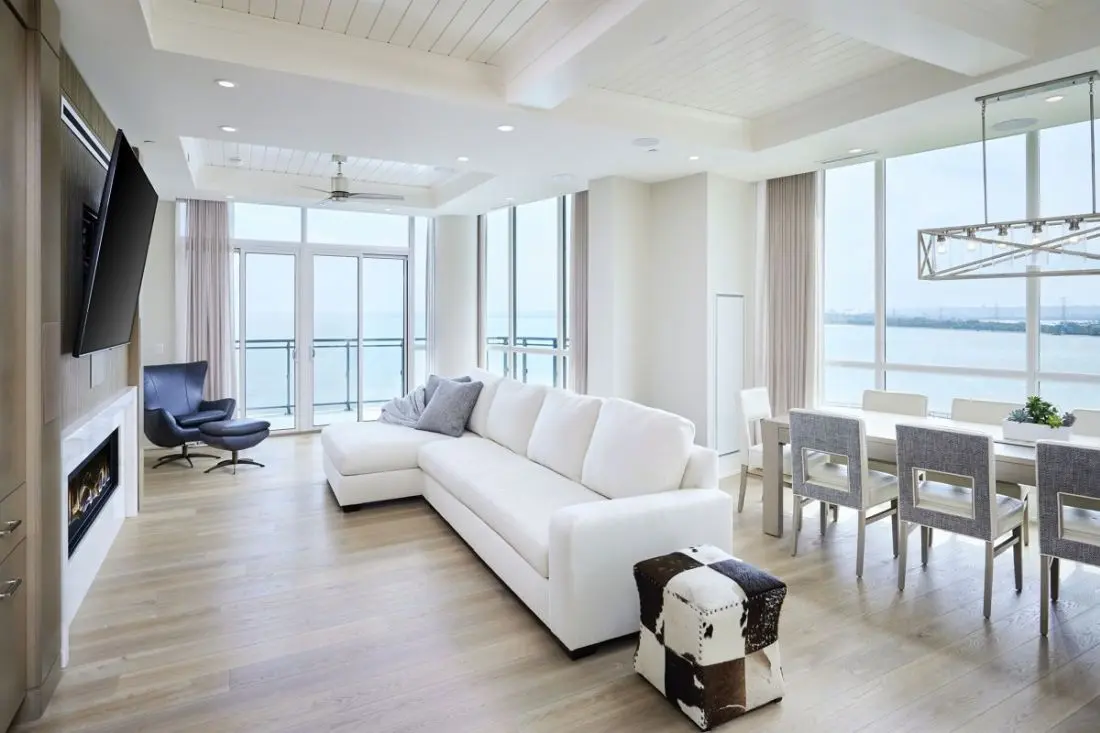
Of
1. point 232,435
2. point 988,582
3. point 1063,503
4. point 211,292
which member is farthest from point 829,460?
point 211,292

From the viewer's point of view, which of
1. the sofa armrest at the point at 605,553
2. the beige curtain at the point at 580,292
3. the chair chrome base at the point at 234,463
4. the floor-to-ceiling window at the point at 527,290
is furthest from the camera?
the floor-to-ceiling window at the point at 527,290

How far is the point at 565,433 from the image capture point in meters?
3.81

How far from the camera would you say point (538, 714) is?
7.23 ft

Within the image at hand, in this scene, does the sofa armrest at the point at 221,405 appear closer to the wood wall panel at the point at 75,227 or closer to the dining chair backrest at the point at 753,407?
the wood wall panel at the point at 75,227

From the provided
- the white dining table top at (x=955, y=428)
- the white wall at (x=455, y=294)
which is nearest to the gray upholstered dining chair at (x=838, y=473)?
the white dining table top at (x=955, y=428)

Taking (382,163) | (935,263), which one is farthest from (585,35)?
(382,163)

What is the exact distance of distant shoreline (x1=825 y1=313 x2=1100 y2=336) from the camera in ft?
13.8

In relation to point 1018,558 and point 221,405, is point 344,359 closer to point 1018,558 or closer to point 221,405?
point 221,405

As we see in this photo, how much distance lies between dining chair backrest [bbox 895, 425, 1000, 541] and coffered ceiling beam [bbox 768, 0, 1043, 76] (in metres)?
1.85

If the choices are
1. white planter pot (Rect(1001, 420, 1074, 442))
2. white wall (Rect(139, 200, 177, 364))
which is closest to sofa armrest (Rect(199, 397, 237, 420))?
white wall (Rect(139, 200, 177, 364))

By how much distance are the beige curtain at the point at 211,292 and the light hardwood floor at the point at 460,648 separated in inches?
132

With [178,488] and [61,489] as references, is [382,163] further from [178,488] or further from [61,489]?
[61,489]

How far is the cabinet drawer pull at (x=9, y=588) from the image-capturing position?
6.47 feet

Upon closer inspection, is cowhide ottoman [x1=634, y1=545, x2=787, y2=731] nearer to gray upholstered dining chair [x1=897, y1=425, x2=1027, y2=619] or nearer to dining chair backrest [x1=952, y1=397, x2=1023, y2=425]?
gray upholstered dining chair [x1=897, y1=425, x2=1027, y2=619]
